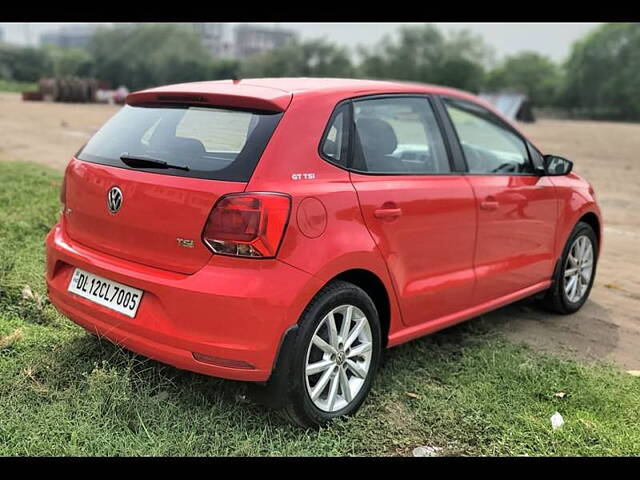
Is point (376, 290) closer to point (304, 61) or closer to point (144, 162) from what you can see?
point (144, 162)

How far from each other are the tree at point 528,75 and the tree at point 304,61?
19.5 metres

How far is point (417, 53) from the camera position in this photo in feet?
309

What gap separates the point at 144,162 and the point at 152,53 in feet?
313

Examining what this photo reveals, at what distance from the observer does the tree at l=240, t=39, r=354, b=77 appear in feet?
277

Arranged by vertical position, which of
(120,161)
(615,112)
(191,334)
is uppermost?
(120,161)

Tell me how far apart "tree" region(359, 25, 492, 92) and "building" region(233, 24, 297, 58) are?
239 feet

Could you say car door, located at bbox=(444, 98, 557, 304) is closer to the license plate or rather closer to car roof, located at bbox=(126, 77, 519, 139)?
car roof, located at bbox=(126, 77, 519, 139)

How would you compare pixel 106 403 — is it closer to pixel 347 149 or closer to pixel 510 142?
pixel 347 149

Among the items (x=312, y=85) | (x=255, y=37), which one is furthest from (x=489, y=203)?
(x=255, y=37)

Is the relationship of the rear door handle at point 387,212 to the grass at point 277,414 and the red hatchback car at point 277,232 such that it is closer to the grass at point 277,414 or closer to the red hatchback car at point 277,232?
the red hatchback car at point 277,232

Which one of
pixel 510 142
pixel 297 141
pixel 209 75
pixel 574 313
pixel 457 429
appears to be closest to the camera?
pixel 297 141

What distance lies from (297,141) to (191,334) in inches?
39.8

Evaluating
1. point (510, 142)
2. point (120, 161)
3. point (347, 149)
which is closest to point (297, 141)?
point (347, 149)

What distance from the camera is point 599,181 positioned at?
13.1 metres
